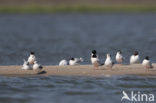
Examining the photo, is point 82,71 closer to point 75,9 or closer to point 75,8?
point 75,8

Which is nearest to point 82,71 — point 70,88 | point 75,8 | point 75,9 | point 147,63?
point 70,88

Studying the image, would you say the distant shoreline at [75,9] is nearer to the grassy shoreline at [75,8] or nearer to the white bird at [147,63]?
the grassy shoreline at [75,8]

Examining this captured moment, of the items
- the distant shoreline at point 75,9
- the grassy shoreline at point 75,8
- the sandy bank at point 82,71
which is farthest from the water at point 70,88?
the grassy shoreline at point 75,8

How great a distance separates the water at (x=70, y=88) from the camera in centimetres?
2066

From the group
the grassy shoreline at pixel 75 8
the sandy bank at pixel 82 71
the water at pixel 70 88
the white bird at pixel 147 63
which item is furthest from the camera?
the grassy shoreline at pixel 75 8

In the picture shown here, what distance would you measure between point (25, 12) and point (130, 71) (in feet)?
209

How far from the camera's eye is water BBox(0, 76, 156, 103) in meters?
20.7

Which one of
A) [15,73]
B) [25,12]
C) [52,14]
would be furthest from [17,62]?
[52,14]

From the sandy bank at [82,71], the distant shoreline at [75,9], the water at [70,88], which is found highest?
the distant shoreline at [75,9]

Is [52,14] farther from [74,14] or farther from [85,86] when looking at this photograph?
[85,86]

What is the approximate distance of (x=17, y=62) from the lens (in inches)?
1184

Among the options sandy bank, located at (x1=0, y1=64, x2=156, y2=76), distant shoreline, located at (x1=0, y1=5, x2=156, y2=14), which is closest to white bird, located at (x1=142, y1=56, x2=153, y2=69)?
sandy bank, located at (x1=0, y1=64, x2=156, y2=76)

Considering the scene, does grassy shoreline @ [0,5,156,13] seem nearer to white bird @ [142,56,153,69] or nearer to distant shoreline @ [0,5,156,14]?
distant shoreline @ [0,5,156,14]

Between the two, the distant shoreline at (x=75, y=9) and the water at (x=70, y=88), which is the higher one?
the distant shoreline at (x=75, y=9)
